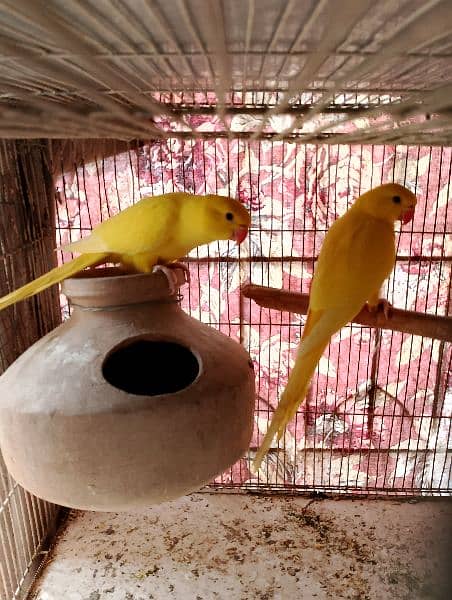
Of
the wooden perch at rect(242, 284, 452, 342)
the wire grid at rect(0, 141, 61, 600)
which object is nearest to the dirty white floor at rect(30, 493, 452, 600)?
the wire grid at rect(0, 141, 61, 600)

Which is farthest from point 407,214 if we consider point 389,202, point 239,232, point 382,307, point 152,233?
point 152,233

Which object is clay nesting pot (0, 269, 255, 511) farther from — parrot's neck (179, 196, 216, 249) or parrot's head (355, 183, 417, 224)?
parrot's head (355, 183, 417, 224)

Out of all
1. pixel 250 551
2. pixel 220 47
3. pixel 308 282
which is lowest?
pixel 250 551

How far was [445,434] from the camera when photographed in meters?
1.84

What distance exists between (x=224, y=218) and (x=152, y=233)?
155 mm

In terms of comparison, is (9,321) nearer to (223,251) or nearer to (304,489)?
(223,251)

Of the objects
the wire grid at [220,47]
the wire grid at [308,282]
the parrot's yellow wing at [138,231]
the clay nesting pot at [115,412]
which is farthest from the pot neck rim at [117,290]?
the wire grid at [308,282]

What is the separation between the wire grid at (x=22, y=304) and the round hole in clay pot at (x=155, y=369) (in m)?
0.50

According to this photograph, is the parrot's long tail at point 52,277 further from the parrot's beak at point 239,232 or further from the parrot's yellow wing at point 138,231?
the parrot's beak at point 239,232

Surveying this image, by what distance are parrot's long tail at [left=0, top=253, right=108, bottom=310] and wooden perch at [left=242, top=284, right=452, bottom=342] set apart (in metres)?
0.32

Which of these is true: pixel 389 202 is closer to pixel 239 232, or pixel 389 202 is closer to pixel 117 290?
pixel 239 232

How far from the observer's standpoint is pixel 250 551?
147 cm

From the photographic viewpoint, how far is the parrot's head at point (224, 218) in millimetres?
914

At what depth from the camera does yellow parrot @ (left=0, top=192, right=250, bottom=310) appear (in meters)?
0.84
